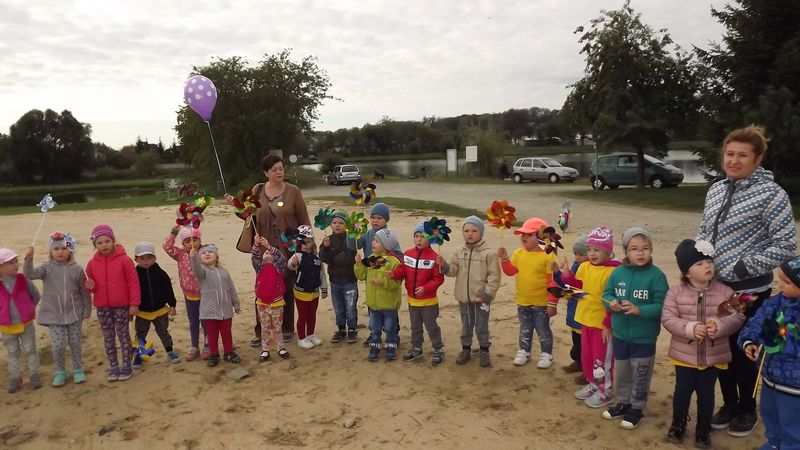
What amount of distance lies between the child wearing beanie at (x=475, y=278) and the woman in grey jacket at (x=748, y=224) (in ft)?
5.87

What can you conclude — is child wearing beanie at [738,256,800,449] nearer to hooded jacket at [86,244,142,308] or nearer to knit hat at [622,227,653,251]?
knit hat at [622,227,653,251]

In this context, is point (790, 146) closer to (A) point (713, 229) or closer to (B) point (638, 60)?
(B) point (638, 60)

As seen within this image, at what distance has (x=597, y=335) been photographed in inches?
161

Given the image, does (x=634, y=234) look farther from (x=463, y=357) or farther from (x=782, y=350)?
(x=463, y=357)

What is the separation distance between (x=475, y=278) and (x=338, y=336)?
1835 mm

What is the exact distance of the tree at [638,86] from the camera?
→ 19391 mm

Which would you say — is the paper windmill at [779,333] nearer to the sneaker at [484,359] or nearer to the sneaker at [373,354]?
the sneaker at [484,359]

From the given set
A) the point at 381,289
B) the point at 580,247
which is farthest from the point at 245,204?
the point at 580,247

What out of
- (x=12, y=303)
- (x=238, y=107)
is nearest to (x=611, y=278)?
(x=12, y=303)

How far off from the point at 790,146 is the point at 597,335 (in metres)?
13.5

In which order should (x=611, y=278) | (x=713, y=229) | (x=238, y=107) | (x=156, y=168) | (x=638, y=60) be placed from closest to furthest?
(x=713, y=229) → (x=611, y=278) → (x=638, y=60) → (x=238, y=107) → (x=156, y=168)

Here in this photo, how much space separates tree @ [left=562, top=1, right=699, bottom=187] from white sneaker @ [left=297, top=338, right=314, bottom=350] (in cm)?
1685

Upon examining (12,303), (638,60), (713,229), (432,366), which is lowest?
(432,366)

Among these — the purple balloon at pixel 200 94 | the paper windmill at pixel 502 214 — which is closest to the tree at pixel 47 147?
the purple balloon at pixel 200 94
